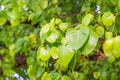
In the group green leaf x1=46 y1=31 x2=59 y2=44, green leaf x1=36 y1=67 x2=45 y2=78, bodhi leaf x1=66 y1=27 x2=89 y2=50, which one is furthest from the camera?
green leaf x1=36 y1=67 x2=45 y2=78

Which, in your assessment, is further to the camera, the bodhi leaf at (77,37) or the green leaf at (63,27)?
the green leaf at (63,27)

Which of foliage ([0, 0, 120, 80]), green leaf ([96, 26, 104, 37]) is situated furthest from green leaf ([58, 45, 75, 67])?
green leaf ([96, 26, 104, 37])

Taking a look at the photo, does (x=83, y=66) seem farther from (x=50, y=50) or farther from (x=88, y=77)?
(x=50, y=50)

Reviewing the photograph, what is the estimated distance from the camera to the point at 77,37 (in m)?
1.14

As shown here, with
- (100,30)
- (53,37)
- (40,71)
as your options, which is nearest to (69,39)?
(53,37)

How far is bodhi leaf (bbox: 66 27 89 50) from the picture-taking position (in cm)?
112

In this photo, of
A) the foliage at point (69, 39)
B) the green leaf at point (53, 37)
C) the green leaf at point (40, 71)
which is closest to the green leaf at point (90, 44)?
the foliage at point (69, 39)

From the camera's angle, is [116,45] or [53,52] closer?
[116,45]

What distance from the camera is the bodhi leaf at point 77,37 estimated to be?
112 centimetres

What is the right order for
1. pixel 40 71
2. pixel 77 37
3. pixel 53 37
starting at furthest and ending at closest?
pixel 40 71 < pixel 53 37 < pixel 77 37

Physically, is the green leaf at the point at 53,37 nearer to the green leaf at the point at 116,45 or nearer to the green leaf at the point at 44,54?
the green leaf at the point at 44,54

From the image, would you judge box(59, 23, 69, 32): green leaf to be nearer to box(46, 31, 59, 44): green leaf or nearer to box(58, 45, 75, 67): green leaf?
box(46, 31, 59, 44): green leaf

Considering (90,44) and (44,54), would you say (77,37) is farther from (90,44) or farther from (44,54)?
(44,54)

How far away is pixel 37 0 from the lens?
6.61 feet
